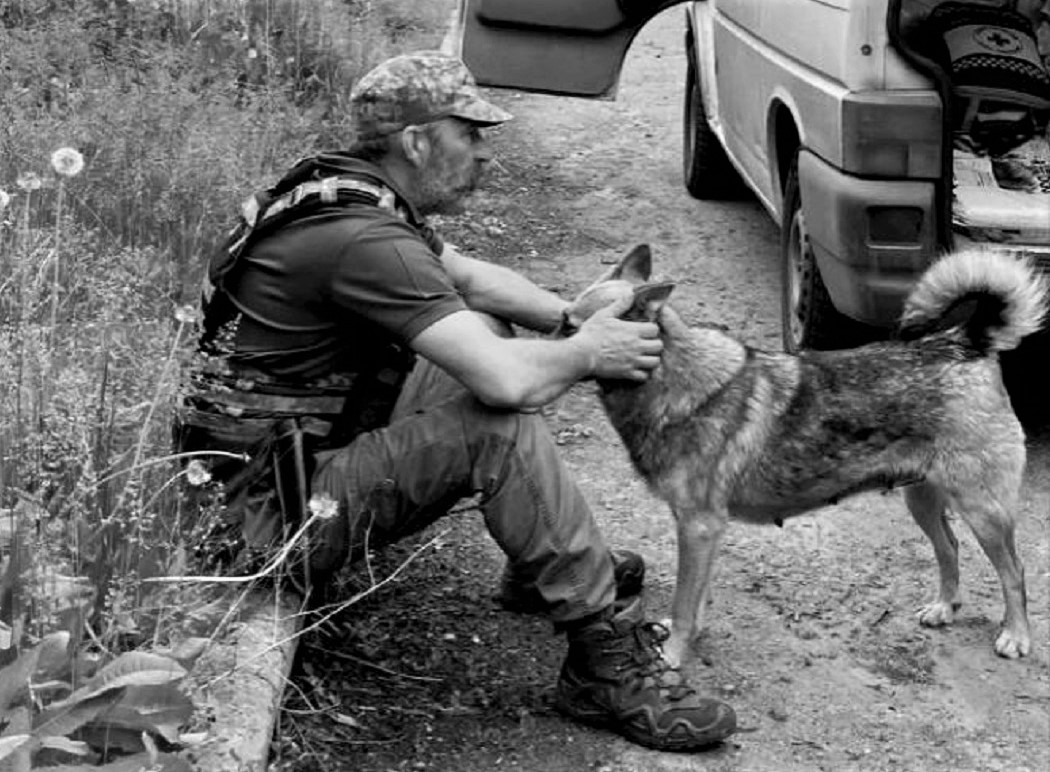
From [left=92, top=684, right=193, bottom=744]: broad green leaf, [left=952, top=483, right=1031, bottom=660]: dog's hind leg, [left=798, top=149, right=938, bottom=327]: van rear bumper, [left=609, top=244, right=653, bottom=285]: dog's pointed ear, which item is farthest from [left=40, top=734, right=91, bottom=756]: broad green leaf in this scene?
[left=798, top=149, right=938, bottom=327]: van rear bumper

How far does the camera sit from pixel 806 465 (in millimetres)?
4465

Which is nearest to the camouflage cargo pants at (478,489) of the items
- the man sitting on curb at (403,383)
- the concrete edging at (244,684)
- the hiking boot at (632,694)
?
the man sitting on curb at (403,383)

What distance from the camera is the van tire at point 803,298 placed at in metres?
6.01

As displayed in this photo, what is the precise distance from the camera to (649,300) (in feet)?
13.7

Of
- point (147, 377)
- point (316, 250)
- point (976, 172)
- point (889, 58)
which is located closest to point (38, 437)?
point (147, 377)

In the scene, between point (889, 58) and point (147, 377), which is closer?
point (147, 377)

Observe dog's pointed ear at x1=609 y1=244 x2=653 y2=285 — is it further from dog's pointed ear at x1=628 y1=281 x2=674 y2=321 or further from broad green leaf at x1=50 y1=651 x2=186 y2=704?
broad green leaf at x1=50 y1=651 x2=186 y2=704

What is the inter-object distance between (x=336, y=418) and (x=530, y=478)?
→ 517 millimetres

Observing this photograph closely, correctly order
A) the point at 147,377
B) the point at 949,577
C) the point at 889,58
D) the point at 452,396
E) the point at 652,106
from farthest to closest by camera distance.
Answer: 1. the point at 652,106
2. the point at 889,58
3. the point at 949,577
4. the point at 452,396
5. the point at 147,377

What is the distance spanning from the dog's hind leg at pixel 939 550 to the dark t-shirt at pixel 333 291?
1.69m

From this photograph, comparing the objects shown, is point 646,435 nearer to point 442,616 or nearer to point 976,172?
point 442,616

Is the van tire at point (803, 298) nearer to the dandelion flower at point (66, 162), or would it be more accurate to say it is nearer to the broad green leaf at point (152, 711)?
the dandelion flower at point (66, 162)

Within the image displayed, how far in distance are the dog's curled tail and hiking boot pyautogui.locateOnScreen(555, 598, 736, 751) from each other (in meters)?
1.27

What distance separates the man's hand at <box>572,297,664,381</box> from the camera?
4.02 m
